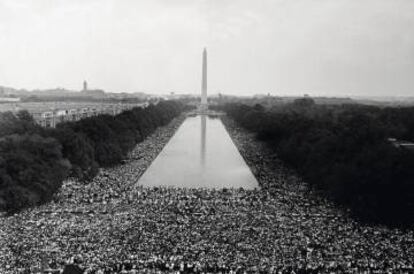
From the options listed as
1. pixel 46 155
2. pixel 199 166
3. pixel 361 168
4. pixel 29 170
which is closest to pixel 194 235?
pixel 29 170

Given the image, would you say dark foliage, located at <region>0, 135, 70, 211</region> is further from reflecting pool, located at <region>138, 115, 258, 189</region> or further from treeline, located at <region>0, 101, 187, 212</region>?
reflecting pool, located at <region>138, 115, 258, 189</region>

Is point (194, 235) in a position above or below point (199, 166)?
above

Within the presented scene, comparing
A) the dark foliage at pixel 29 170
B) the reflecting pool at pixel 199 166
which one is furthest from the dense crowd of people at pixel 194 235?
the reflecting pool at pixel 199 166

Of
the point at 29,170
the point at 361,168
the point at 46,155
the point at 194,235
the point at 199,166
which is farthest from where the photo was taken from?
the point at 199,166

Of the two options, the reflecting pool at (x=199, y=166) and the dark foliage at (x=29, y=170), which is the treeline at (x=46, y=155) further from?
the reflecting pool at (x=199, y=166)

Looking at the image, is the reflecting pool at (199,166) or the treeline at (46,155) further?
the reflecting pool at (199,166)

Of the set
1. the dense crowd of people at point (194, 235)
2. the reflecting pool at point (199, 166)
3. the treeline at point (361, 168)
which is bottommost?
the reflecting pool at point (199, 166)

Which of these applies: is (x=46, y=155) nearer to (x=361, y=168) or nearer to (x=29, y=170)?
(x=29, y=170)

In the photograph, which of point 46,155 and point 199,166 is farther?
point 199,166
